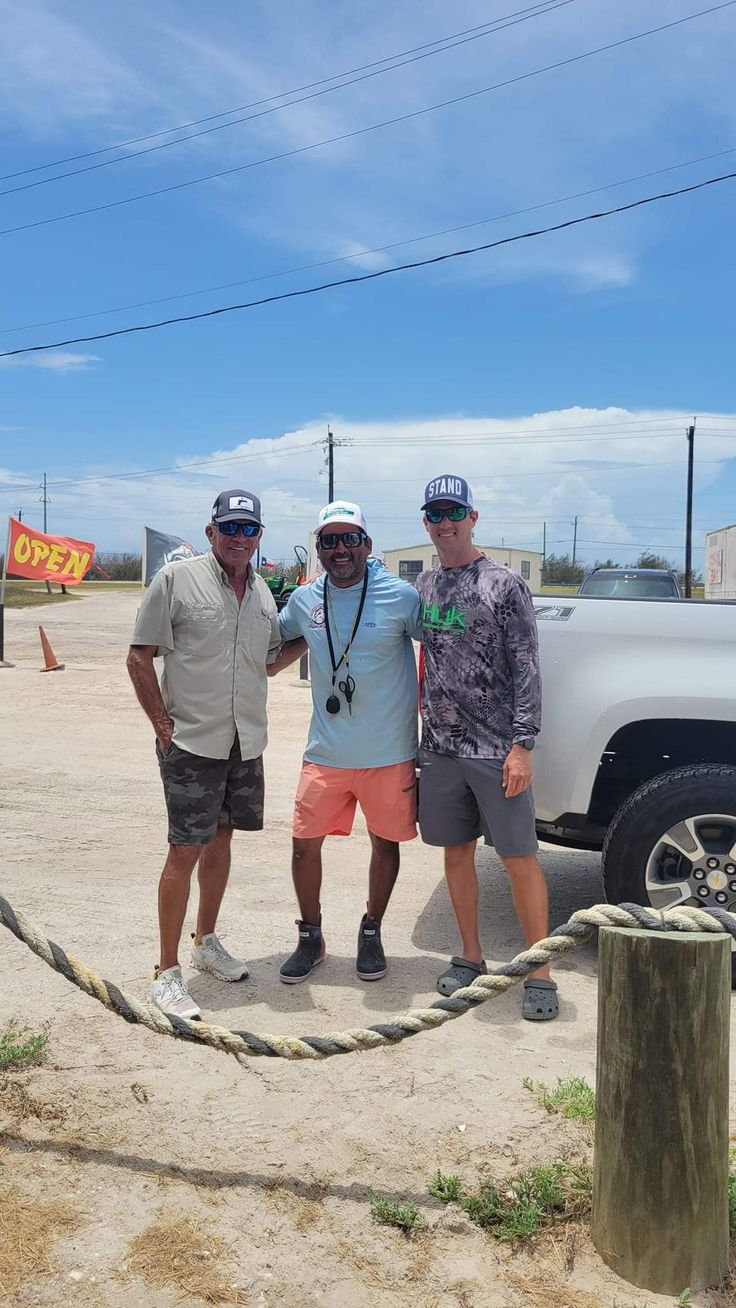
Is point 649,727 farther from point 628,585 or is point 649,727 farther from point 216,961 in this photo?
point 628,585

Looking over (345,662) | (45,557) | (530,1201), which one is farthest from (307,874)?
(45,557)

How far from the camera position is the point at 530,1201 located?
8.04ft

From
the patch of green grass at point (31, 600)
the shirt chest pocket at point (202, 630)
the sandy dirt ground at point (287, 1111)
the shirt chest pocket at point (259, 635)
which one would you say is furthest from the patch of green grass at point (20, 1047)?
the patch of green grass at point (31, 600)

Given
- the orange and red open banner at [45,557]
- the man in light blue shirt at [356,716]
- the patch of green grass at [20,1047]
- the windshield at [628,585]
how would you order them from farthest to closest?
the orange and red open banner at [45,557] → the windshield at [628,585] → the man in light blue shirt at [356,716] → the patch of green grass at [20,1047]

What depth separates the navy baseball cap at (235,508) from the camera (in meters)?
3.66

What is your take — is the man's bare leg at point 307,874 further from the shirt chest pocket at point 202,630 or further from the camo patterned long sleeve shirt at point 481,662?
the shirt chest pocket at point 202,630

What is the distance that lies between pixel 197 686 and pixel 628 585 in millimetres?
12921

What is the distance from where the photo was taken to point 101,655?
58.5 ft

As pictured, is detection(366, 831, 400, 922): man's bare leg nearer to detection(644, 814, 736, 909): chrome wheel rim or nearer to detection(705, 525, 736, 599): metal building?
detection(644, 814, 736, 909): chrome wheel rim

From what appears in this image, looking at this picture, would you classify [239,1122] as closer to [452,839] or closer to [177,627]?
[452,839]

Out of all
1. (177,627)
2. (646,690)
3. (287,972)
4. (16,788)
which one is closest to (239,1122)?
(287,972)

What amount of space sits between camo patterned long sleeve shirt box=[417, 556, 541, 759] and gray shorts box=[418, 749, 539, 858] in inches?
2.4

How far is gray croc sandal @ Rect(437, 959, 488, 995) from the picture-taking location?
369cm

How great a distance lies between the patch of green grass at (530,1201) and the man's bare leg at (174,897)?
153 cm
